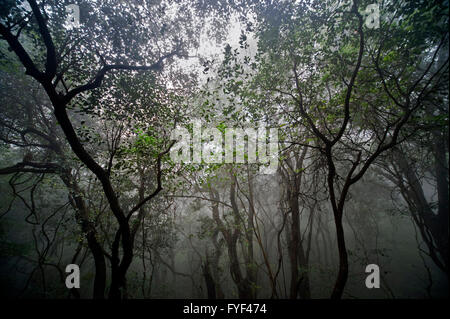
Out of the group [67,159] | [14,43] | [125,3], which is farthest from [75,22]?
[67,159]

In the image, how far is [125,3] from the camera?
16.9 ft

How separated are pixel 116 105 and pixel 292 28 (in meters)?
4.98

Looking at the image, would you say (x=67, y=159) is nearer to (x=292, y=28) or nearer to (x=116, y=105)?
(x=116, y=105)

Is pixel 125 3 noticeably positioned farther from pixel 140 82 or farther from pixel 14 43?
pixel 14 43

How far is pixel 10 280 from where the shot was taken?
15.7m

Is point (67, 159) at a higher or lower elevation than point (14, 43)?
lower

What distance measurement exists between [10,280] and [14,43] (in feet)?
75.5

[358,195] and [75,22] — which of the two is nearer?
[75,22]

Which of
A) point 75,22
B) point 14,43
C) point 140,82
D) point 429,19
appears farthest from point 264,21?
point 14,43

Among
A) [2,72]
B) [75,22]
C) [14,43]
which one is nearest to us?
[14,43]

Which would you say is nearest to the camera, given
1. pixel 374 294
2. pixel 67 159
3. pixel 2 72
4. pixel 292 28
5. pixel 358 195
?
pixel 292 28

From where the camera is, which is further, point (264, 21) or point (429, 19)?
point (264, 21)

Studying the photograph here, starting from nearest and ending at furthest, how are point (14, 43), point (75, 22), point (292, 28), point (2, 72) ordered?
point (14, 43) < point (292, 28) < point (75, 22) < point (2, 72)

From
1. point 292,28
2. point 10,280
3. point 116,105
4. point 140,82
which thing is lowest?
point 10,280
